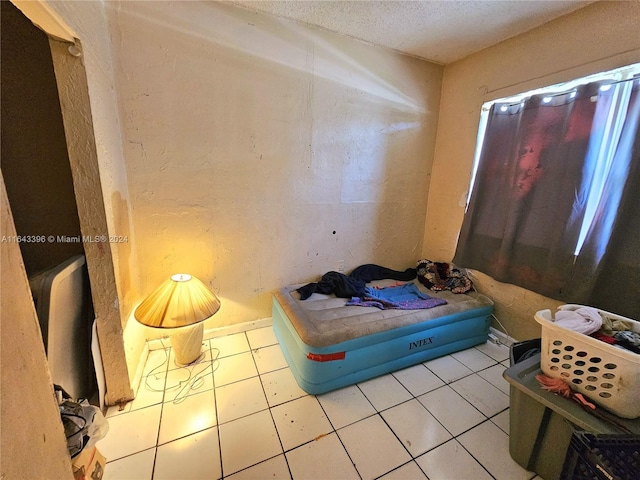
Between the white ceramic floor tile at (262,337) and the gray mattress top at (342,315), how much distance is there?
0.35 metres

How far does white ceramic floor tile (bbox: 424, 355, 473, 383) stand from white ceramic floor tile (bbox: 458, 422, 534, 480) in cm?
35

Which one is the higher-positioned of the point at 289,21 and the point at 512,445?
the point at 289,21

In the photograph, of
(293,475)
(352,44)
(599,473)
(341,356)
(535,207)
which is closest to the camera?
(599,473)

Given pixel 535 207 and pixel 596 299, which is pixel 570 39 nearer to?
pixel 535 207

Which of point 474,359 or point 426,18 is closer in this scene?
point 426,18

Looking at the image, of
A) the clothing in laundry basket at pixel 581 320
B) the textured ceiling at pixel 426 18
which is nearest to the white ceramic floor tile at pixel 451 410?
the clothing in laundry basket at pixel 581 320

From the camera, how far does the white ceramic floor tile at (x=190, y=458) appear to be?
1.15 metres

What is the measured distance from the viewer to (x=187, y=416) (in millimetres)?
1422

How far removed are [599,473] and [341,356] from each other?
3.56 feet

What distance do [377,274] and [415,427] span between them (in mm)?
1329

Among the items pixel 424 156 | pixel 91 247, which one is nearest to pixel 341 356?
pixel 91 247

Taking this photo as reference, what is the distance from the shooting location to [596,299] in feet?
5.21

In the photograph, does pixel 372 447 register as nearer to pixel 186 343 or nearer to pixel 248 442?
pixel 248 442

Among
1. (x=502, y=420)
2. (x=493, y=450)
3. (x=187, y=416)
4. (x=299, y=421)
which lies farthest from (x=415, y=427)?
(x=187, y=416)
